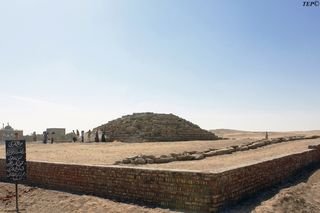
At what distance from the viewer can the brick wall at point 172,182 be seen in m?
8.15

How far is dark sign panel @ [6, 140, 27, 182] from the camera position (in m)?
11.1

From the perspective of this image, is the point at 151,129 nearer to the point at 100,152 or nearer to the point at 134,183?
the point at 100,152

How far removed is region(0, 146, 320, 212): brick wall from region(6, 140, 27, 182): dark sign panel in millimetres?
1151

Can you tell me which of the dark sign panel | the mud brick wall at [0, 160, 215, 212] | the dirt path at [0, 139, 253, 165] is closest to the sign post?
the dark sign panel

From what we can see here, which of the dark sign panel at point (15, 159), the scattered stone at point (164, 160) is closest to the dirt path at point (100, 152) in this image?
the scattered stone at point (164, 160)

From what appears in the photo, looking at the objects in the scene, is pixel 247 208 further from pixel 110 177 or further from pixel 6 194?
pixel 6 194

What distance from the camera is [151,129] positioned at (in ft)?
110

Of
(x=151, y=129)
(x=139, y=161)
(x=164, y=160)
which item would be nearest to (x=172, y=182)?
(x=139, y=161)

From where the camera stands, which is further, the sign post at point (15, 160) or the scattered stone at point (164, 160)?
the scattered stone at point (164, 160)

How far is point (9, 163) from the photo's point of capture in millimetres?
11125

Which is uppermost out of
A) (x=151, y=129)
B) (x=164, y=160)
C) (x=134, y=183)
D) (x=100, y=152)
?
(x=151, y=129)

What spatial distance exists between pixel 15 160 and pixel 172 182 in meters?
5.07

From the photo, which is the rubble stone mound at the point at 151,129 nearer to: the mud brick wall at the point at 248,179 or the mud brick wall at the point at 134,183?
the mud brick wall at the point at 134,183

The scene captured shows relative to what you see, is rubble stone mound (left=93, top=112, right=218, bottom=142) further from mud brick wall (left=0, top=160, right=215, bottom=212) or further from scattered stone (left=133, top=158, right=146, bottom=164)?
mud brick wall (left=0, top=160, right=215, bottom=212)
